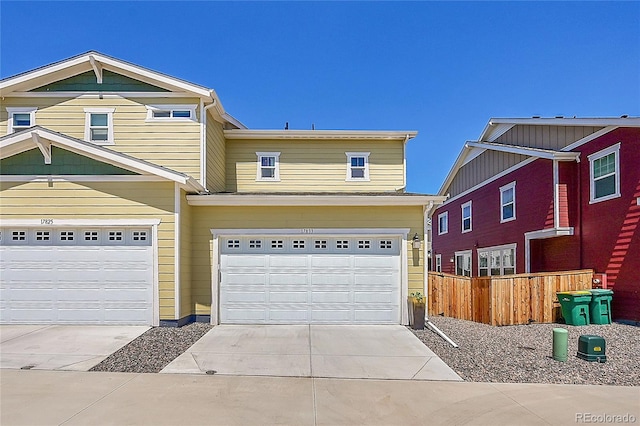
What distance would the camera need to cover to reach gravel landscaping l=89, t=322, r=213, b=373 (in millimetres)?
6645

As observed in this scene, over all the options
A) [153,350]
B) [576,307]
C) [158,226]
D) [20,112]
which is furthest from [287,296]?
[20,112]

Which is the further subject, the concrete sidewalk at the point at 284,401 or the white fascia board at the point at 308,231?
the white fascia board at the point at 308,231

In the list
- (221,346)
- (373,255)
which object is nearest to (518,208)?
(373,255)

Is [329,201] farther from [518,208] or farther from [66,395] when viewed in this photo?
[518,208]

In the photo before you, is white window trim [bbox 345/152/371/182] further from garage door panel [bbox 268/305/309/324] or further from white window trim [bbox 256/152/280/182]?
garage door panel [bbox 268/305/309/324]

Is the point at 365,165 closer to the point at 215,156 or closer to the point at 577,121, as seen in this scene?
the point at 215,156

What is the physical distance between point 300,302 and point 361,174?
17.2 ft

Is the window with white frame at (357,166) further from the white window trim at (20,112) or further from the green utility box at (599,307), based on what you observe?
the white window trim at (20,112)

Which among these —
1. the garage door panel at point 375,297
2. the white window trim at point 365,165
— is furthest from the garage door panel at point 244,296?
the white window trim at point 365,165

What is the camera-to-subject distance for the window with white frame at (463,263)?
20.5 metres

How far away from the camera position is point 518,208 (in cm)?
1576

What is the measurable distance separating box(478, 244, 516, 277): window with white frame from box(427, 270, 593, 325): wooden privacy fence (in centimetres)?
481

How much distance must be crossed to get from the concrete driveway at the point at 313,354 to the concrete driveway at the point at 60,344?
147cm

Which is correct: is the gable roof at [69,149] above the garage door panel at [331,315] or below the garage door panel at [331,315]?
above
